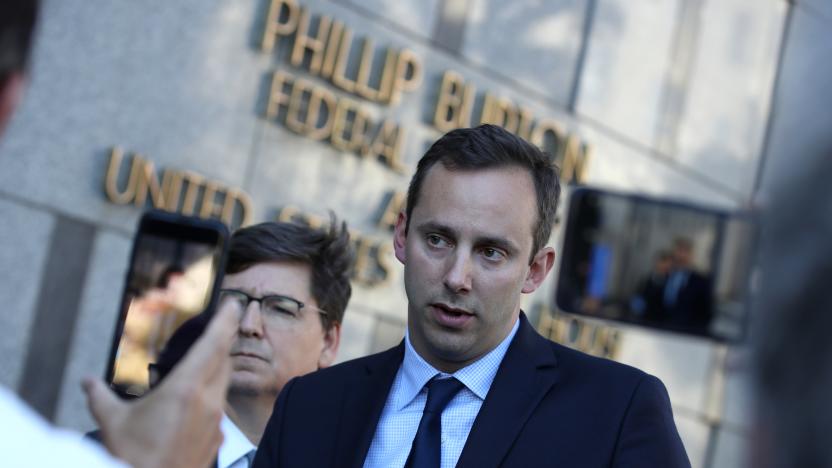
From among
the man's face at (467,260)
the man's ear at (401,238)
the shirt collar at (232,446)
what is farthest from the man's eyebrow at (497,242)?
the shirt collar at (232,446)

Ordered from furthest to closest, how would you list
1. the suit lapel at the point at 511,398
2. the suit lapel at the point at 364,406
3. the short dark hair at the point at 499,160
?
1. the short dark hair at the point at 499,160
2. the suit lapel at the point at 364,406
3. the suit lapel at the point at 511,398

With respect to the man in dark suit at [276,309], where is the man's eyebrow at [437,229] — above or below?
above

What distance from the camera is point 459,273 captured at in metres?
2.88

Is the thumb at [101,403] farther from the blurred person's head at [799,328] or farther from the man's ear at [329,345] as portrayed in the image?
the man's ear at [329,345]

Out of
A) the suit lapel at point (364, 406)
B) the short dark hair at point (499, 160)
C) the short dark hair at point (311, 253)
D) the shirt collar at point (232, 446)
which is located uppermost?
the short dark hair at point (499, 160)

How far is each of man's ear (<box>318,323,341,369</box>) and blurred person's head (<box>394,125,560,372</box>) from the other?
91cm

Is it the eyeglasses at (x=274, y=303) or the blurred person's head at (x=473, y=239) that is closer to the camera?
the blurred person's head at (x=473, y=239)

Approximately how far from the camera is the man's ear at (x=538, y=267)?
3092 millimetres

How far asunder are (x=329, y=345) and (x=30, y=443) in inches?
125

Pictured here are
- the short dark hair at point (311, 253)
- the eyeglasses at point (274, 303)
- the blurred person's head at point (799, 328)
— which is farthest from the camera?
the short dark hair at point (311, 253)

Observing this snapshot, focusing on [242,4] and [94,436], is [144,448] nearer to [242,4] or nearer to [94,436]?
[94,436]

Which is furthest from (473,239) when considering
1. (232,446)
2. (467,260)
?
(232,446)

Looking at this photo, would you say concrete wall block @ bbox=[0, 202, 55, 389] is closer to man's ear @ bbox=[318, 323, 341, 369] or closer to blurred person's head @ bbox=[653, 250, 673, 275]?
man's ear @ bbox=[318, 323, 341, 369]

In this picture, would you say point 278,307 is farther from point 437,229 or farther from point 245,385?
point 437,229
